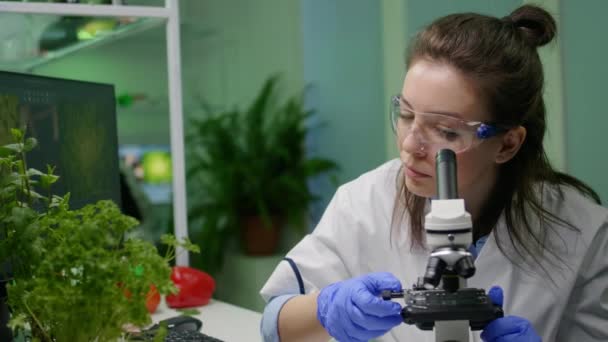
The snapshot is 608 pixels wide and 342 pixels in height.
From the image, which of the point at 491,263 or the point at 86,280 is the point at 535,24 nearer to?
the point at 491,263

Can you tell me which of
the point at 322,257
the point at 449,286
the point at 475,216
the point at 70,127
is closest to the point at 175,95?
the point at 70,127

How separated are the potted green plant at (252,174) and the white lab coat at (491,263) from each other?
1.91 meters

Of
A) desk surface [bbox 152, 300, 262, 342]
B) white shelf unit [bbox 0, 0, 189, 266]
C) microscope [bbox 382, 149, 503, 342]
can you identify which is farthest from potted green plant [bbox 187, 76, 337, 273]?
microscope [bbox 382, 149, 503, 342]

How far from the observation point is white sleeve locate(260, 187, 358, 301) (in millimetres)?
1261

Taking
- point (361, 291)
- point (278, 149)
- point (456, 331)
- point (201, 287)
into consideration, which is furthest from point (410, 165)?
point (278, 149)

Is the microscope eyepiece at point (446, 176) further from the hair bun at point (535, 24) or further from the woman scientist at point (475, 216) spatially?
the hair bun at point (535, 24)

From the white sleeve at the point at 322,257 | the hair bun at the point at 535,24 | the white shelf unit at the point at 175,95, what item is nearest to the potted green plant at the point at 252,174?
the white shelf unit at the point at 175,95

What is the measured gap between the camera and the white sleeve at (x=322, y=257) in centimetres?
126

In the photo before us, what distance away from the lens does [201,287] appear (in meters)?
1.75

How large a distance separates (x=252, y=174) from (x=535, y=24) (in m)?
2.18

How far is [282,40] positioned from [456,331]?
283 cm

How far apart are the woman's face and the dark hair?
19 millimetres

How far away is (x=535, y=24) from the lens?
1212mm

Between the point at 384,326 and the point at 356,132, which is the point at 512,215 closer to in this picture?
the point at 384,326
